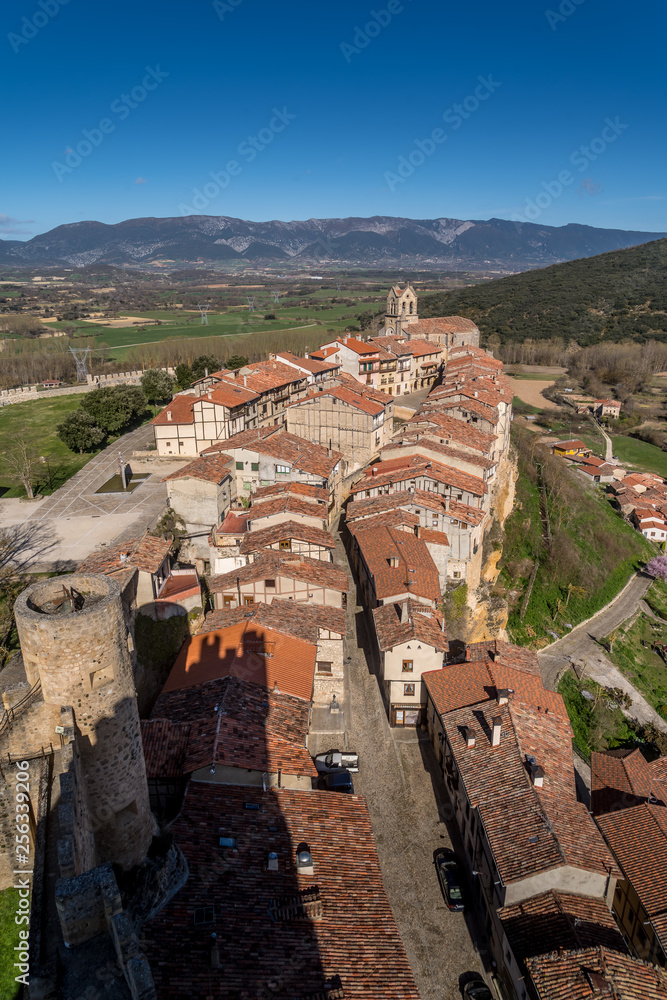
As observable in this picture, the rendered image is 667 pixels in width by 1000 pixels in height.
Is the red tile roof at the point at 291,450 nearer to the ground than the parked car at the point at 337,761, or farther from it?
farther from it

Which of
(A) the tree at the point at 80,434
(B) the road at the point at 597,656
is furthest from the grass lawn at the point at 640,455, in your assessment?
(A) the tree at the point at 80,434

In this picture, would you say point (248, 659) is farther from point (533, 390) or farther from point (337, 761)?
point (533, 390)

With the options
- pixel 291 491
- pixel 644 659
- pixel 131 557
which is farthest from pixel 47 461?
pixel 644 659

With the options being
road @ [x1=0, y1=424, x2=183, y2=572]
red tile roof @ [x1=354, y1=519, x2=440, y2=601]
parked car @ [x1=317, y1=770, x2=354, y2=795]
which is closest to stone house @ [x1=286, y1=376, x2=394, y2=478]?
road @ [x1=0, y1=424, x2=183, y2=572]

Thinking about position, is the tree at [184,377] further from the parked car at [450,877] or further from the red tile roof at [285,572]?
the parked car at [450,877]

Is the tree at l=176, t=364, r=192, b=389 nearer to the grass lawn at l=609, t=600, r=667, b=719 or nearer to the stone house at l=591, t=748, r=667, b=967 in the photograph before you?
the grass lawn at l=609, t=600, r=667, b=719

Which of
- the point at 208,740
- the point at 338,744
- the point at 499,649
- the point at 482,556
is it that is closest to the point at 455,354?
the point at 482,556
